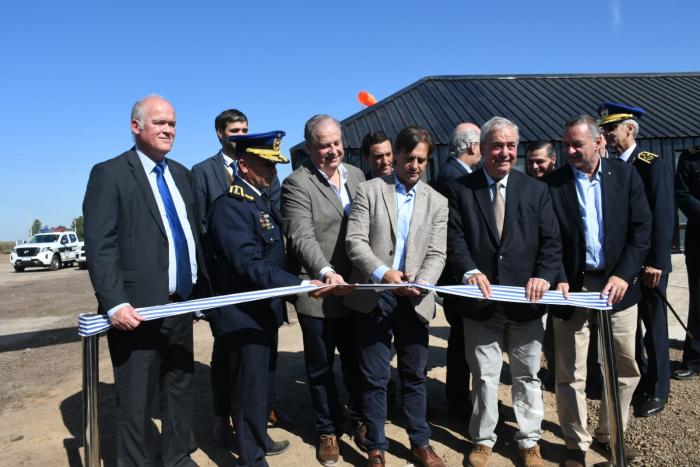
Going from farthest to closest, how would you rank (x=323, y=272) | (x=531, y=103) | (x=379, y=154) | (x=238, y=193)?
(x=531, y=103), (x=379, y=154), (x=323, y=272), (x=238, y=193)

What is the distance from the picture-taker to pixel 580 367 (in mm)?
3301

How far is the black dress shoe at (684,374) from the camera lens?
4698 mm

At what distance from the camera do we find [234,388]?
313 centimetres

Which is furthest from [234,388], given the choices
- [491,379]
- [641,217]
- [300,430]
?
[641,217]

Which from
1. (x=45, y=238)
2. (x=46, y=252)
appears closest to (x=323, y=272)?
(x=46, y=252)

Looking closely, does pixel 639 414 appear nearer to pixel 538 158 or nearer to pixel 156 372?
pixel 538 158

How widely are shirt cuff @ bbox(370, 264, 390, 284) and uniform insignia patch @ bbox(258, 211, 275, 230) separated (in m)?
0.68

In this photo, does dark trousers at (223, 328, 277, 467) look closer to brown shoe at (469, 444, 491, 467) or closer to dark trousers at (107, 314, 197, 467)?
dark trousers at (107, 314, 197, 467)

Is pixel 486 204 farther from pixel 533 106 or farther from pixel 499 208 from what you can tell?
pixel 533 106

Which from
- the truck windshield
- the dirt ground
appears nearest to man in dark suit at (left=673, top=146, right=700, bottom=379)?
the dirt ground

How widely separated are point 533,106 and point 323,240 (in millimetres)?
14101

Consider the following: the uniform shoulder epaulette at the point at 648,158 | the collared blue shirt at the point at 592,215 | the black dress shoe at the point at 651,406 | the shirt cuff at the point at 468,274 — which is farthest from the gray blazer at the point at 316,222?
the black dress shoe at the point at 651,406

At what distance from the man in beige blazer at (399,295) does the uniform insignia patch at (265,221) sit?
499 mm

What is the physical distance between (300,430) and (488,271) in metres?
1.97
